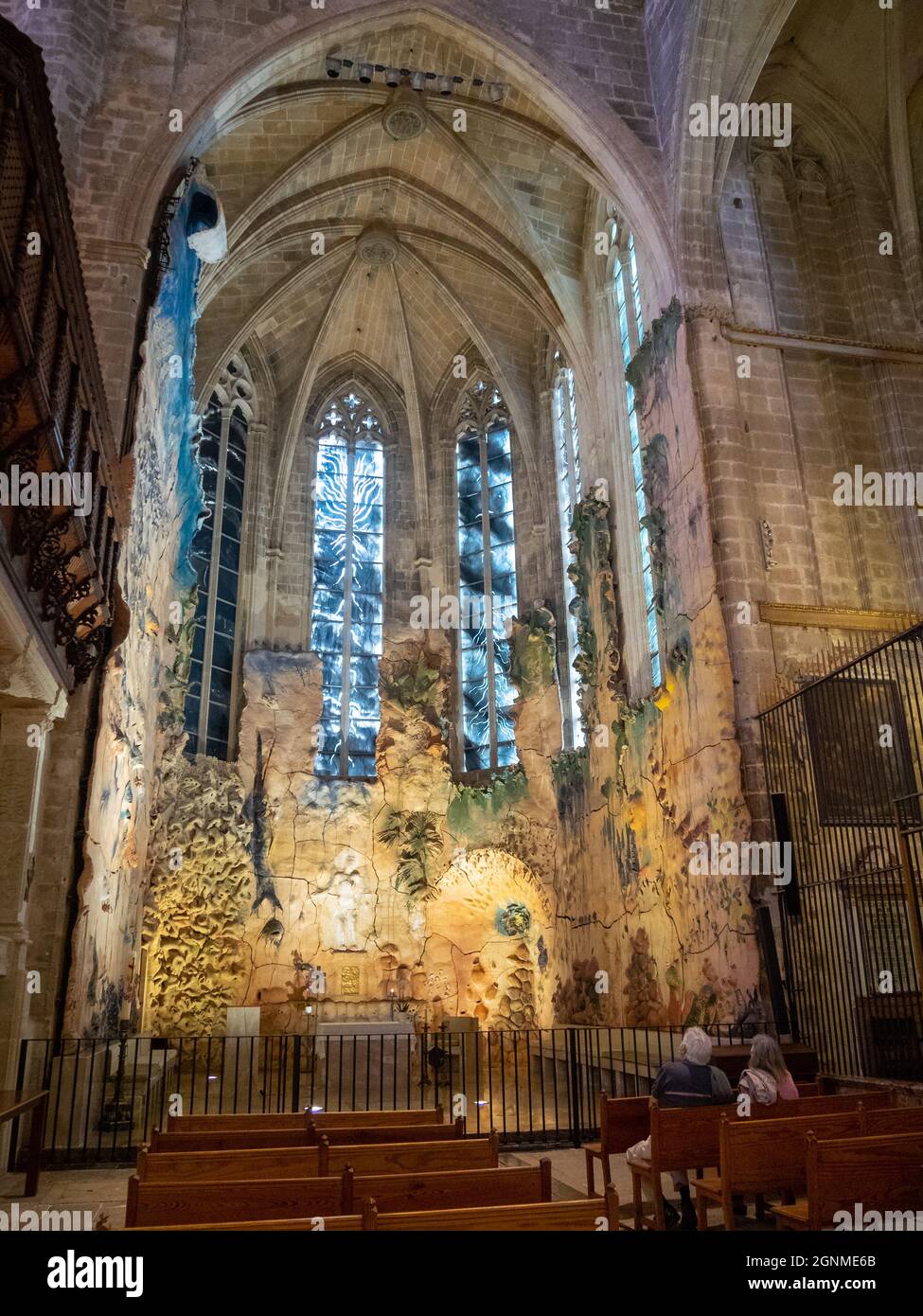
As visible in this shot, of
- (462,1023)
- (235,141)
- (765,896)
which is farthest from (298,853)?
(235,141)

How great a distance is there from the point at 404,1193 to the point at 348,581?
16719 millimetres

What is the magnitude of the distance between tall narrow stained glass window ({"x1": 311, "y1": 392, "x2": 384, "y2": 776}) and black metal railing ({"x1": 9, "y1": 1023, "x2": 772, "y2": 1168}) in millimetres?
5403

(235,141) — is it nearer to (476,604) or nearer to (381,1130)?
(476,604)

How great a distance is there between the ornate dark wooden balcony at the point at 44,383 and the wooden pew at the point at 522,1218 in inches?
163

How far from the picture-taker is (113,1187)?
274 inches

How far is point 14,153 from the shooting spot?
492 cm

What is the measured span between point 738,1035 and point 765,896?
52.9 inches

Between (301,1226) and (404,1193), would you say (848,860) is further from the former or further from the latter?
(301,1226)

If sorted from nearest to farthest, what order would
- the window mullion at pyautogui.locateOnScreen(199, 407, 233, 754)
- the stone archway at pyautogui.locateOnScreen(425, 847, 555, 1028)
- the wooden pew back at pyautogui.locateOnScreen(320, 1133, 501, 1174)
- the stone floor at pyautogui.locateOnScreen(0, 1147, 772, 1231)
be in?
1. the wooden pew back at pyautogui.locateOnScreen(320, 1133, 501, 1174)
2. the stone floor at pyautogui.locateOnScreen(0, 1147, 772, 1231)
3. the stone archway at pyautogui.locateOnScreen(425, 847, 555, 1028)
4. the window mullion at pyautogui.locateOnScreen(199, 407, 233, 754)

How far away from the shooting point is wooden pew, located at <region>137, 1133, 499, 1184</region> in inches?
156

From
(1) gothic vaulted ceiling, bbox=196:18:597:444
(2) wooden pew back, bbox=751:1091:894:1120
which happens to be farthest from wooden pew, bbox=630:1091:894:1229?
(1) gothic vaulted ceiling, bbox=196:18:597:444

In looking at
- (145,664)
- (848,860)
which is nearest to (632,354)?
(848,860)

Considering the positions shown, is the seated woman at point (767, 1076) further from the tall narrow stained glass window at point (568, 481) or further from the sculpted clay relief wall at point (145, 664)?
the tall narrow stained glass window at point (568, 481)

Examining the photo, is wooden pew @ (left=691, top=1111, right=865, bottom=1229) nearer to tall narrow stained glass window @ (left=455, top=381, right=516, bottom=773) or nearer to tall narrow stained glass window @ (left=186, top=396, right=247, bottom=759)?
tall narrow stained glass window @ (left=455, top=381, right=516, bottom=773)
